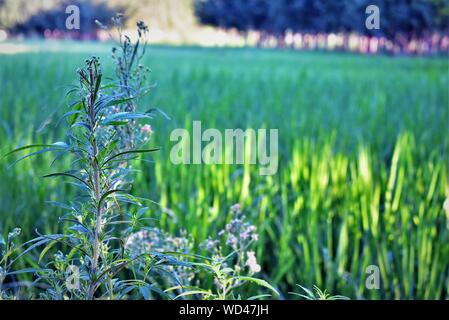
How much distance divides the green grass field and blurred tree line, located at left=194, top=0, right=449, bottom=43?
460 millimetres

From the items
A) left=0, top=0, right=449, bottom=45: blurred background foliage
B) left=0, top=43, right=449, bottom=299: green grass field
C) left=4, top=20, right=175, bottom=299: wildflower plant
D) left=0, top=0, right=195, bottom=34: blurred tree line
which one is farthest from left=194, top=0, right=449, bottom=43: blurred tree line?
left=4, top=20, right=175, bottom=299: wildflower plant

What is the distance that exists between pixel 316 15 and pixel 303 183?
227 cm

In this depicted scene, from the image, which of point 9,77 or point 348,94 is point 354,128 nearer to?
point 348,94

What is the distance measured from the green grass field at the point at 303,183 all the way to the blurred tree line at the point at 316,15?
0.46 metres

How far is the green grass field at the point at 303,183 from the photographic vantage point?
1.67 metres

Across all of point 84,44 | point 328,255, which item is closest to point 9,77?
point 84,44

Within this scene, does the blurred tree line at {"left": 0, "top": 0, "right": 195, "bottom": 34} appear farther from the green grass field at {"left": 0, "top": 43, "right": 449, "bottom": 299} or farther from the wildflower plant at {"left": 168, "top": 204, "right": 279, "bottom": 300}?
the wildflower plant at {"left": 168, "top": 204, "right": 279, "bottom": 300}

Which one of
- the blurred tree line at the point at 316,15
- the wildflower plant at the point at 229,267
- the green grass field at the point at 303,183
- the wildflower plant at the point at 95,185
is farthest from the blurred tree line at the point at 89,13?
the wildflower plant at the point at 95,185

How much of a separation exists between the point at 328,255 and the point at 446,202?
1.90ft

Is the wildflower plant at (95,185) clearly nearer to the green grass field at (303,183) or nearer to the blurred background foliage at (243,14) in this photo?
the green grass field at (303,183)

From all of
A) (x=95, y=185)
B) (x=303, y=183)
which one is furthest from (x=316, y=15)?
(x=95, y=185)

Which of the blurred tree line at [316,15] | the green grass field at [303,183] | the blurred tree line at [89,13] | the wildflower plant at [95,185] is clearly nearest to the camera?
the wildflower plant at [95,185]

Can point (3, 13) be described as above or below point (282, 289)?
above
